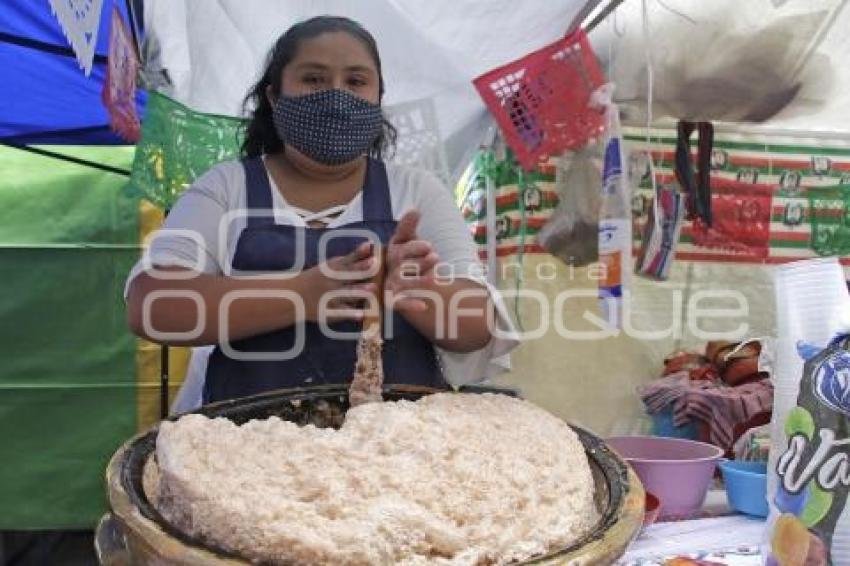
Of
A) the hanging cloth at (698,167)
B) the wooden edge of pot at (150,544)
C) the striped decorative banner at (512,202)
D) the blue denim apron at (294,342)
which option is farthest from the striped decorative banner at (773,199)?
the wooden edge of pot at (150,544)

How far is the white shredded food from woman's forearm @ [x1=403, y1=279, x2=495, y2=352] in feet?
1.07

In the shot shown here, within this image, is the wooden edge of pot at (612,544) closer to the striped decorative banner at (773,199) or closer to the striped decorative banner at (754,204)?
the striped decorative banner at (754,204)

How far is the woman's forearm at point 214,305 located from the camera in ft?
4.02

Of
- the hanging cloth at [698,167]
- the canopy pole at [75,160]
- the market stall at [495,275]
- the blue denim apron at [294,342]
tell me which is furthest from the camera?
the canopy pole at [75,160]

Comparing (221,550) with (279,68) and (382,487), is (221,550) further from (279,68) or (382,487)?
(279,68)

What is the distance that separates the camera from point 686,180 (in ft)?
10.1

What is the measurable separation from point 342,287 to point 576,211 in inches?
78.1

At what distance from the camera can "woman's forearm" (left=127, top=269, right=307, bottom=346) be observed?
48.3 inches

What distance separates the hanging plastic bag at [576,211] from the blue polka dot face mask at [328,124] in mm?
1474

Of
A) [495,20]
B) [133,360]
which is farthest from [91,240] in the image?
[495,20]

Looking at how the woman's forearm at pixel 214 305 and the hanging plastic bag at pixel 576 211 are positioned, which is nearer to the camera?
the woman's forearm at pixel 214 305

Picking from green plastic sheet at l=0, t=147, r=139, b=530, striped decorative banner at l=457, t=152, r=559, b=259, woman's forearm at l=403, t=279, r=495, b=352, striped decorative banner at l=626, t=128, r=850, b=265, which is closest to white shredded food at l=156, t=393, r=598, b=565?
woman's forearm at l=403, t=279, r=495, b=352

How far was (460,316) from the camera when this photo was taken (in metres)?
1.31

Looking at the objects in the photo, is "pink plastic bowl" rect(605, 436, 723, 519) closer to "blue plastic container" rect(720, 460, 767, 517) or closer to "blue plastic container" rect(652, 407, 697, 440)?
"blue plastic container" rect(720, 460, 767, 517)
